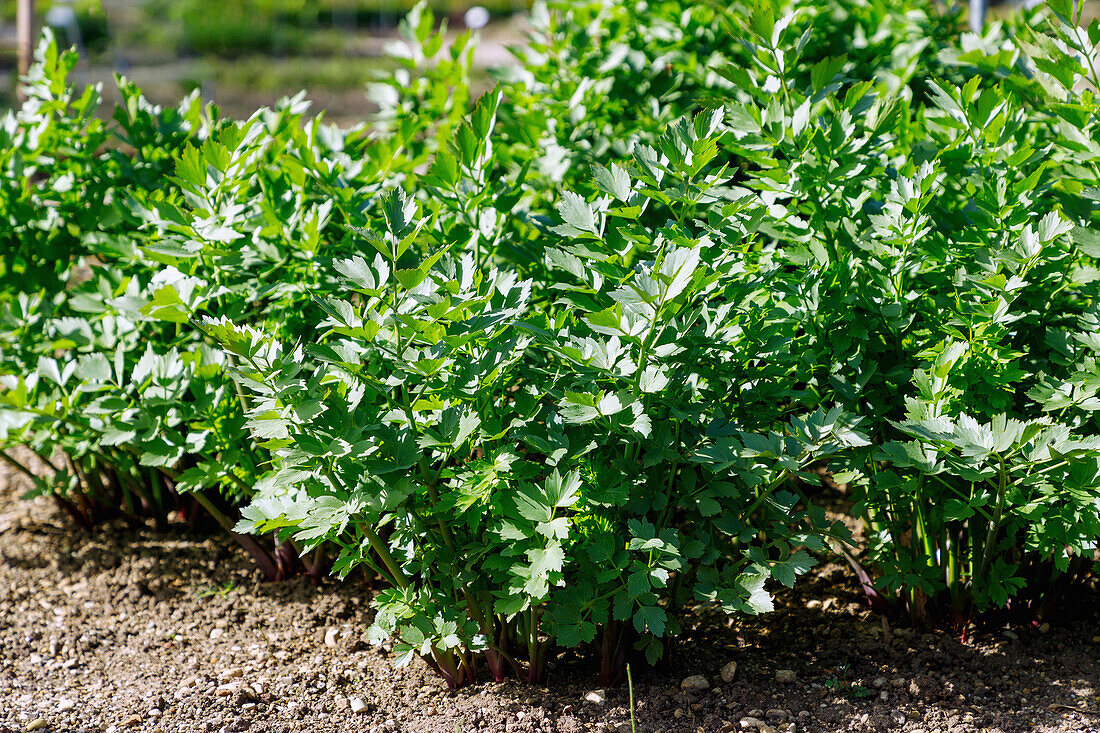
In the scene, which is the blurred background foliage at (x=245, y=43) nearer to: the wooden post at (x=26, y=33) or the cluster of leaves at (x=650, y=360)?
the wooden post at (x=26, y=33)

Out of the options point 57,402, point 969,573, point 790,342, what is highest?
point 790,342

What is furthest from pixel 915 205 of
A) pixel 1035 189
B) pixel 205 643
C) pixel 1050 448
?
pixel 205 643

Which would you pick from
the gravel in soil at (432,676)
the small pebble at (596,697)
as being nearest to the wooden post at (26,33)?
the gravel in soil at (432,676)

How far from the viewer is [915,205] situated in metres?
1.77

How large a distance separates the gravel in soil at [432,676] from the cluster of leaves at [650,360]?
11 cm

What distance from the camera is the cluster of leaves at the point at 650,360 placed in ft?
5.41

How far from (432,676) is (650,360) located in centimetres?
89

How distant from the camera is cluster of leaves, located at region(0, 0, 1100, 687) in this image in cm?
165

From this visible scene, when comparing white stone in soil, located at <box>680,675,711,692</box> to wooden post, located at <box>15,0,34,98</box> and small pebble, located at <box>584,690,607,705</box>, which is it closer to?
small pebble, located at <box>584,690,607,705</box>

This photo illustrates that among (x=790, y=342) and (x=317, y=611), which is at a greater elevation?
(x=790, y=342)

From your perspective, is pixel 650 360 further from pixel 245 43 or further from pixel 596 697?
pixel 245 43

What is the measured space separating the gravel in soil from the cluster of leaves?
111mm

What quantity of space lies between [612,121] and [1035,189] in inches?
51.4

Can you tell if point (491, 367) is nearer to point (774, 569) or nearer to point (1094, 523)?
point (774, 569)
